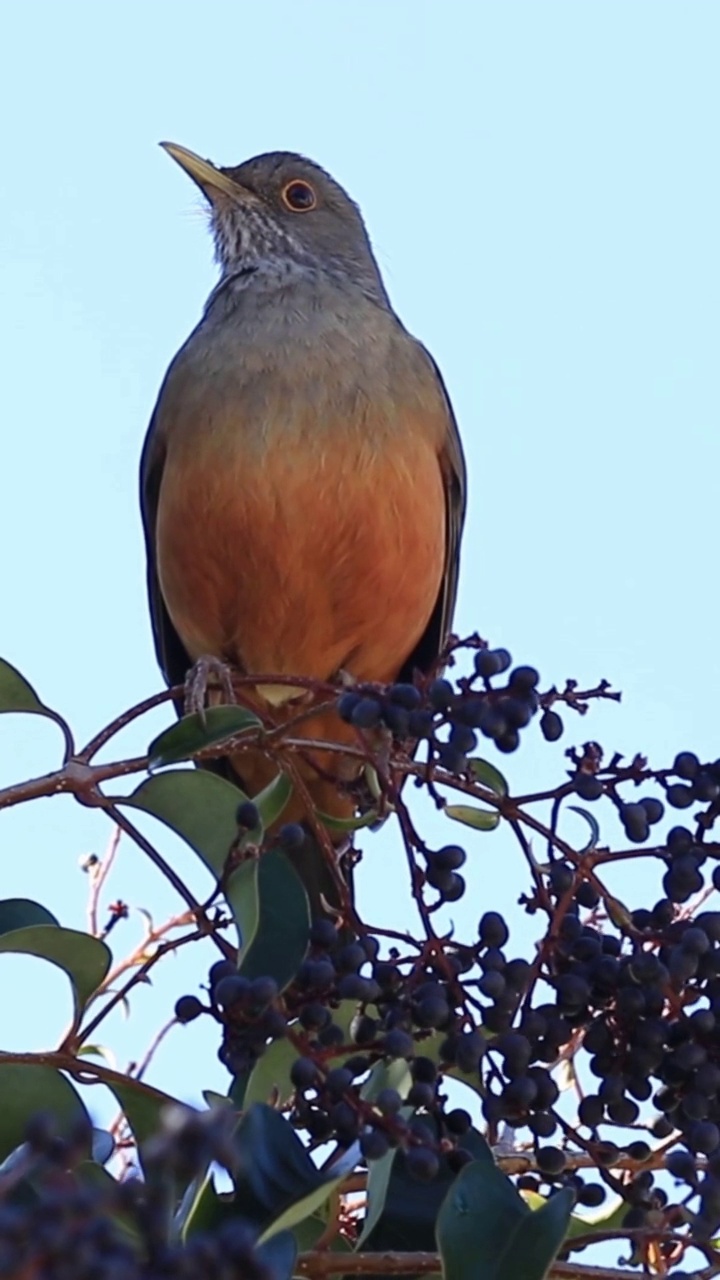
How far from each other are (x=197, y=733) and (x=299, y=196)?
12.3 feet

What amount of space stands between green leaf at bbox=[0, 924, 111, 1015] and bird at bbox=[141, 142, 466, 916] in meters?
1.62

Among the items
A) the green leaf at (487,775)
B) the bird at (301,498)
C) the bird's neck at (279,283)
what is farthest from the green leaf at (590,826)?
the bird's neck at (279,283)

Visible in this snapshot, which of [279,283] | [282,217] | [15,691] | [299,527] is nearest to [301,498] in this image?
[299,527]

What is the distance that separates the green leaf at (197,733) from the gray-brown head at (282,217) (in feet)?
10.2

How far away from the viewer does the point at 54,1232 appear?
1303mm

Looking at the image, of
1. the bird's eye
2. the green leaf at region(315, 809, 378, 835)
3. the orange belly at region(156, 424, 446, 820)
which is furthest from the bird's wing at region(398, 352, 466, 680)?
the green leaf at region(315, 809, 378, 835)

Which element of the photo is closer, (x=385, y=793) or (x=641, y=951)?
(x=641, y=951)

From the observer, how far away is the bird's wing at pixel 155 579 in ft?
17.7

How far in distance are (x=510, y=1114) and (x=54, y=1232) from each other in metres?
1.47

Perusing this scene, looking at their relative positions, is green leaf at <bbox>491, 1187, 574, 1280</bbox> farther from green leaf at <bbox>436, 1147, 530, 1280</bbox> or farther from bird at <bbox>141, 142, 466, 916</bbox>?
bird at <bbox>141, 142, 466, 916</bbox>

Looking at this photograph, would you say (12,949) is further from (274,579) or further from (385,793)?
(274,579)

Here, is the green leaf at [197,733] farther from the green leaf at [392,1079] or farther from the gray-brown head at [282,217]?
the gray-brown head at [282,217]

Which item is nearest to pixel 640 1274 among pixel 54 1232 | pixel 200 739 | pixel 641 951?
pixel 641 951

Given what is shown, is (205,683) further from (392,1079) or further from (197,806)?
(392,1079)
